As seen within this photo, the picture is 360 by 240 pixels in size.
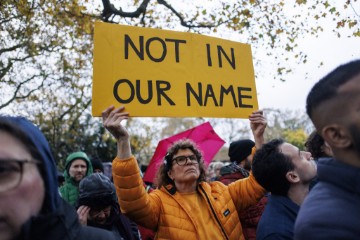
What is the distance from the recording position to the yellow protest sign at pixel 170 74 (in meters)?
2.83

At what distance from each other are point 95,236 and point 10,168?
1.44ft

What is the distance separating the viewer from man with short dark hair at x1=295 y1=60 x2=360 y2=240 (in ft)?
4.41

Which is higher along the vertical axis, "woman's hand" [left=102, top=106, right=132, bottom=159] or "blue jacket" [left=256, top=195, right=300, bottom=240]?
"woman's hand" [left=102, top=106, right=132, bottom=159]

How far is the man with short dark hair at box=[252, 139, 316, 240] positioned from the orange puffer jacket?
0.40 m

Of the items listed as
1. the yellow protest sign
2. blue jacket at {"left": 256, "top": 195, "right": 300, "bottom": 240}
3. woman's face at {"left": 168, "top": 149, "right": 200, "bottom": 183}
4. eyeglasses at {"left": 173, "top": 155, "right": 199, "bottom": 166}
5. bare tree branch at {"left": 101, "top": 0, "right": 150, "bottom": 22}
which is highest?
bare tree branch at {"left": 101, "top": 0, "right": 150, "bottom": 22}

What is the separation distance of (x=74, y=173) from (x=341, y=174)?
3489 millimetres

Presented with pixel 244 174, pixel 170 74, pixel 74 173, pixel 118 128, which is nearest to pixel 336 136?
pixel 118 128

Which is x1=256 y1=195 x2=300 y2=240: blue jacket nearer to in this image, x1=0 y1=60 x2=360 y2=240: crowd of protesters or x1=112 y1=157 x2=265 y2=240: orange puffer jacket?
x1=0 y1=60 x2=360 y2=240: crowd of protesters

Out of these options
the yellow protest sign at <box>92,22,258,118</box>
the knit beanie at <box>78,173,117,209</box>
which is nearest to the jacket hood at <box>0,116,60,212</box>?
the yellow protest sign at <box>92,22,258,118</box>

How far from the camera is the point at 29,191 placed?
4.26ft

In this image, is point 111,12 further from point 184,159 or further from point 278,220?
point 278,220

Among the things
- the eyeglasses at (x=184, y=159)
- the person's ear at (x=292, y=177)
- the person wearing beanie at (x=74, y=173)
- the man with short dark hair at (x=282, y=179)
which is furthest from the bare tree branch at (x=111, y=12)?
the person's ear at (x=292, y=177)

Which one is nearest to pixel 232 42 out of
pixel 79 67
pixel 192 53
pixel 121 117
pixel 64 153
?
pixel 192 53

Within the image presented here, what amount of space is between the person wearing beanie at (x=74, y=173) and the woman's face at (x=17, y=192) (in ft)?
9.48
